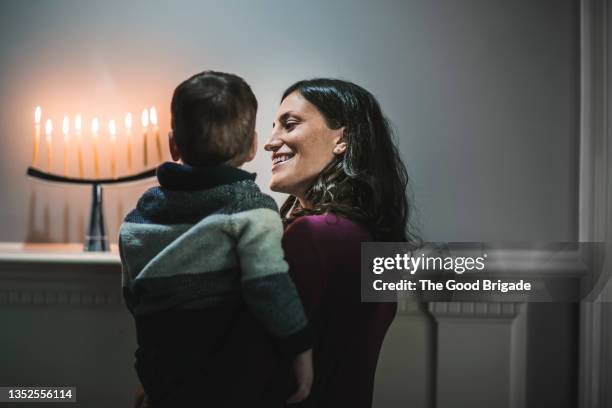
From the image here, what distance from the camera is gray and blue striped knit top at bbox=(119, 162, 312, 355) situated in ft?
2.89

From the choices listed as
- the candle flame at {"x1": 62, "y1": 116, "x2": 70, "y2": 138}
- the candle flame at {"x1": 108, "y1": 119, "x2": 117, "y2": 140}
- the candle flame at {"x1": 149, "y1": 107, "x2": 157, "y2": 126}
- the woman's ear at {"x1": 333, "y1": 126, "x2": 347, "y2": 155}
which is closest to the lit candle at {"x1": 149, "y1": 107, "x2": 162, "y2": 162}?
the candle flame at {"x1": 149, "y1": 107, "x2": 157, "y2": 126}

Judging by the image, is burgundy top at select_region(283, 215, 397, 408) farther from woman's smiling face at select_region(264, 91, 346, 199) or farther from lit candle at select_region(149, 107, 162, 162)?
lit candle at select_region(149, 107, 162, 162)

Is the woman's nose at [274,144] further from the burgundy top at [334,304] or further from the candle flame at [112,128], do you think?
the candle flame at [112,128]

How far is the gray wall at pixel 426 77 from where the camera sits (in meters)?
1.77

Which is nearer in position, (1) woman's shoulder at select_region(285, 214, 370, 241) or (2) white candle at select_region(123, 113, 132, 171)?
(1) woman's shoulder at select_region(285, 214, 370, 241)

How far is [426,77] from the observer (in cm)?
177

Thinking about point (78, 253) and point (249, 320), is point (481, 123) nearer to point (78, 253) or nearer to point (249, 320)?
point (249, 320)

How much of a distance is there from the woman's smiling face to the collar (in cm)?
30

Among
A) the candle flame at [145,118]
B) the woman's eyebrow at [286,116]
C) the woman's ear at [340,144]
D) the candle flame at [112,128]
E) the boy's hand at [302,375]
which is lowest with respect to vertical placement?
the boy's hand at [302,375]

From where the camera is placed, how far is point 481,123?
177 cm

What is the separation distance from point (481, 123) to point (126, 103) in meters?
1.23

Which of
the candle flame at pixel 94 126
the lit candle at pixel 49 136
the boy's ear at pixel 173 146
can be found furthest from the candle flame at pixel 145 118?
the boy's ear at pixel 173 146

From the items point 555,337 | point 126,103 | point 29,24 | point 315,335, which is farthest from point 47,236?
point 555,337

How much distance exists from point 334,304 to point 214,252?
25cm
